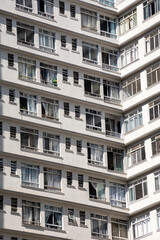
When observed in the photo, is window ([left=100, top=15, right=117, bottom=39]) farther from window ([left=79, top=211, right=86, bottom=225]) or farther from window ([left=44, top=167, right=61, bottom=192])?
window ([left=79, top=211, right=86, bottom=225])

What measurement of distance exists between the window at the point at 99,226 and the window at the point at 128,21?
1583 cm

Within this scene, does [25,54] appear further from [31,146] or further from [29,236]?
[29,236]

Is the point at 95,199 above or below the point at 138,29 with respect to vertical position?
below

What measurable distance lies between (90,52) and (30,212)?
1494 cm

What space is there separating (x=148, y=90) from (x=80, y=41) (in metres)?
6.90

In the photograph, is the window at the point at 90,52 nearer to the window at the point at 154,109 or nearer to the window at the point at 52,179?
the window at the point at 154,109

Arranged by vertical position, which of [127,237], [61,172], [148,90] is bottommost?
[127,237]

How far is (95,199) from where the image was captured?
2746 inches

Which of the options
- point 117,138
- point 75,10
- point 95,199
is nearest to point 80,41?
point 75,10


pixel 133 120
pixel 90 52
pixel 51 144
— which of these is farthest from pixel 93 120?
pixel 90 52

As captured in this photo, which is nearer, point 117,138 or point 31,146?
point 31,146

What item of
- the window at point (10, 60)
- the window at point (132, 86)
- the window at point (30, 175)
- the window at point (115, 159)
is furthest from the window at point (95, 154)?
the window at point (10, 60)

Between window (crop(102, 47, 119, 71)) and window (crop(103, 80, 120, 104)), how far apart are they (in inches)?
49.4

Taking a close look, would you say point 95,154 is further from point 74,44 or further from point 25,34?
point 25,34
